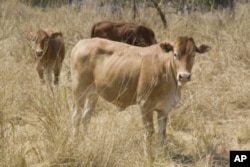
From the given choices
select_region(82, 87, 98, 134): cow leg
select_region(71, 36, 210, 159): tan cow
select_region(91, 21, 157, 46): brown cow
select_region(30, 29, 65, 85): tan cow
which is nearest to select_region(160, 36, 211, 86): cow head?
select_region(71, 36, 210, 159): tan cow

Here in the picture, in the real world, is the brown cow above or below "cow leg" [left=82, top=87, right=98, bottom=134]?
above

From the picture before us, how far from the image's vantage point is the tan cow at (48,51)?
729 centimetres

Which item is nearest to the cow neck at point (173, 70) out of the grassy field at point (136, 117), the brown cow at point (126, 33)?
the grassy field at point (136, 117)

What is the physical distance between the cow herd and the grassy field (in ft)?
0.59

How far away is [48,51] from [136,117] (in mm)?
3642

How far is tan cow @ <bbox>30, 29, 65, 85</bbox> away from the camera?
7287 millimetres

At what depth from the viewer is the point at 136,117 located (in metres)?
4.41

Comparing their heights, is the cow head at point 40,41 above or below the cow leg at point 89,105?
above

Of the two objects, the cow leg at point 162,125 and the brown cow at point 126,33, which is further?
the brown cow at point 126,33

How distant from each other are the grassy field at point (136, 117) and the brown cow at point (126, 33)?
898 millimetres

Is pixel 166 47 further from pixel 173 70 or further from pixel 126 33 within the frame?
pixel 126 33

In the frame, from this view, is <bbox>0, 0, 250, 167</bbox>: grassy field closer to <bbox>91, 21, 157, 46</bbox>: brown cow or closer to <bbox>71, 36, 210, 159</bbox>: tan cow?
<bbox>71, 36, 210, 159</bbox>: tan cow

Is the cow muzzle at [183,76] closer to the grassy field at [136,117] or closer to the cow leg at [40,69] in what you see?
the grassy field at [136,117]

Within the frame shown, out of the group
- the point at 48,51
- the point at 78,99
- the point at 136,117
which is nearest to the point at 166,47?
the point at 136,117
